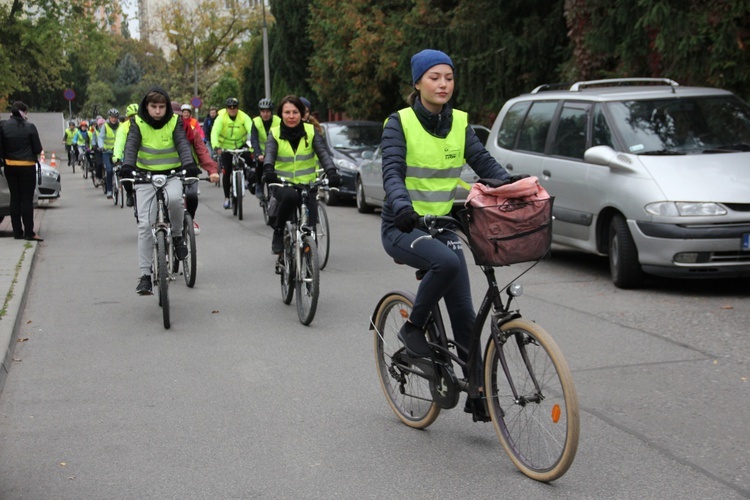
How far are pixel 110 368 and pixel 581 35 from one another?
41.3 feet

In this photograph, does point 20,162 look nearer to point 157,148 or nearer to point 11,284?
point 11,284

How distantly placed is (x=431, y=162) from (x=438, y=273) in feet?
1.91

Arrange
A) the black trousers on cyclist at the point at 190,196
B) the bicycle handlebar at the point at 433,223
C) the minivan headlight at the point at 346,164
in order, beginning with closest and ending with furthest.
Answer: the bicycle handlebar at the point at 433,223, the black trousers on cyclist at the point at 190,196, the minivan headlight at the point at 346,164

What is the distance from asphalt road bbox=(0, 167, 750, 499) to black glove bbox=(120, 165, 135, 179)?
1.22m

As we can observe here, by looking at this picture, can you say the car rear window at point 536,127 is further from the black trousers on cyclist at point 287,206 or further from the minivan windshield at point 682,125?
the black trousers on cyclist at point 287,206

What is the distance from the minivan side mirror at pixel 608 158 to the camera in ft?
31.6

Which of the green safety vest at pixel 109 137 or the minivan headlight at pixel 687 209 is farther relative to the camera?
the green safety vest at pixel 109 137

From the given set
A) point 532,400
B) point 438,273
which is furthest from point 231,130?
point 532,400

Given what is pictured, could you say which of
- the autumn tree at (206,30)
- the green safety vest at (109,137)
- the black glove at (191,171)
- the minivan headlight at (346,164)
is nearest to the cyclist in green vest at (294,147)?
the black glove at (191,171)

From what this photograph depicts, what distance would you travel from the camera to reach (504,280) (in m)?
10.4

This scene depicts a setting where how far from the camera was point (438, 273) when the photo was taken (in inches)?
192

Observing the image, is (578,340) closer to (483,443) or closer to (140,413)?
(483,443)

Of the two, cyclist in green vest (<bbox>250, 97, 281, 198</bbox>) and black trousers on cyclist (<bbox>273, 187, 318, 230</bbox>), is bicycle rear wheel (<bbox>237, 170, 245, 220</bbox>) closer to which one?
cyclist in green vest (<bbox>250, 97, 281, 198</bbox>)

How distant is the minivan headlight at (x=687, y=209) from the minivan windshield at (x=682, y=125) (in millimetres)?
894
